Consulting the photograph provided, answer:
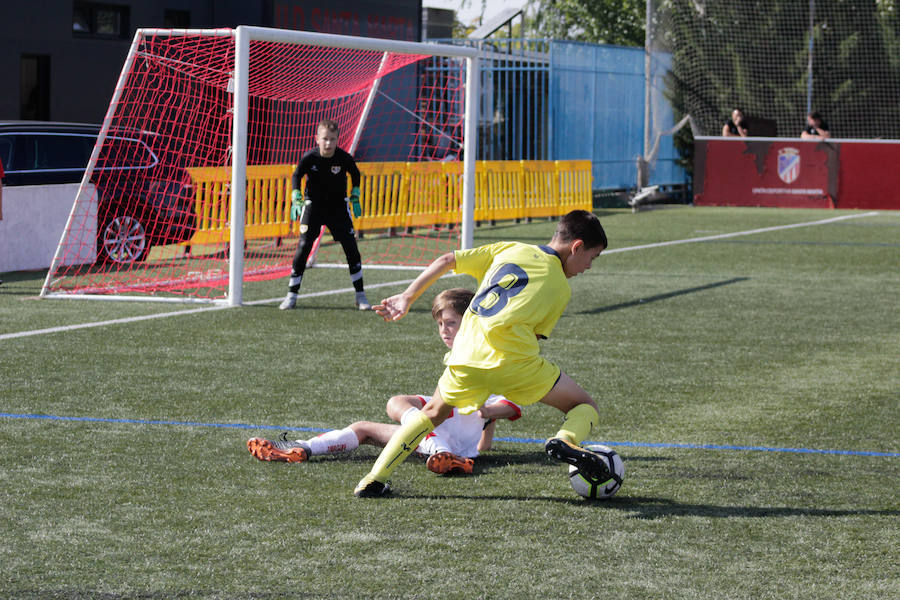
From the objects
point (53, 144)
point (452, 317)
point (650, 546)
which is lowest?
point (650, 546)

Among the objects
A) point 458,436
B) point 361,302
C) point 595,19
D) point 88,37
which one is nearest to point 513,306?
point 458,436

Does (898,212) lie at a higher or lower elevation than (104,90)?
lower

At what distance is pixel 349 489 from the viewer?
5.89 meters

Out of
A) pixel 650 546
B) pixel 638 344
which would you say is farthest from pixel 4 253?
pixel 650 546

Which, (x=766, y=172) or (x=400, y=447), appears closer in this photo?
(x=400, y=447)

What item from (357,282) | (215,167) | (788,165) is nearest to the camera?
(357,282)

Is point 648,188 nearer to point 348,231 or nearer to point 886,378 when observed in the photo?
point 348,231

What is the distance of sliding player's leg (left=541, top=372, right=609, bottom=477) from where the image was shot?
17.9 feet

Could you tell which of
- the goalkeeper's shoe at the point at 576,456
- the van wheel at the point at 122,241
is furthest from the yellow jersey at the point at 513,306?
the van wheel at the point at 122,241

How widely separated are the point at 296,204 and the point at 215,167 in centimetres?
486

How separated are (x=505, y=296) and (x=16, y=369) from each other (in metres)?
4.54

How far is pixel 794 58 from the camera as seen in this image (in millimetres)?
35062

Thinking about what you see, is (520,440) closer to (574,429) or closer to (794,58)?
(574,429)

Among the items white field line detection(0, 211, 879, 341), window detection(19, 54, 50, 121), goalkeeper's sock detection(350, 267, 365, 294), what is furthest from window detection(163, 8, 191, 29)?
goalkeeper's sock detection(350, 267, 365, 294)
